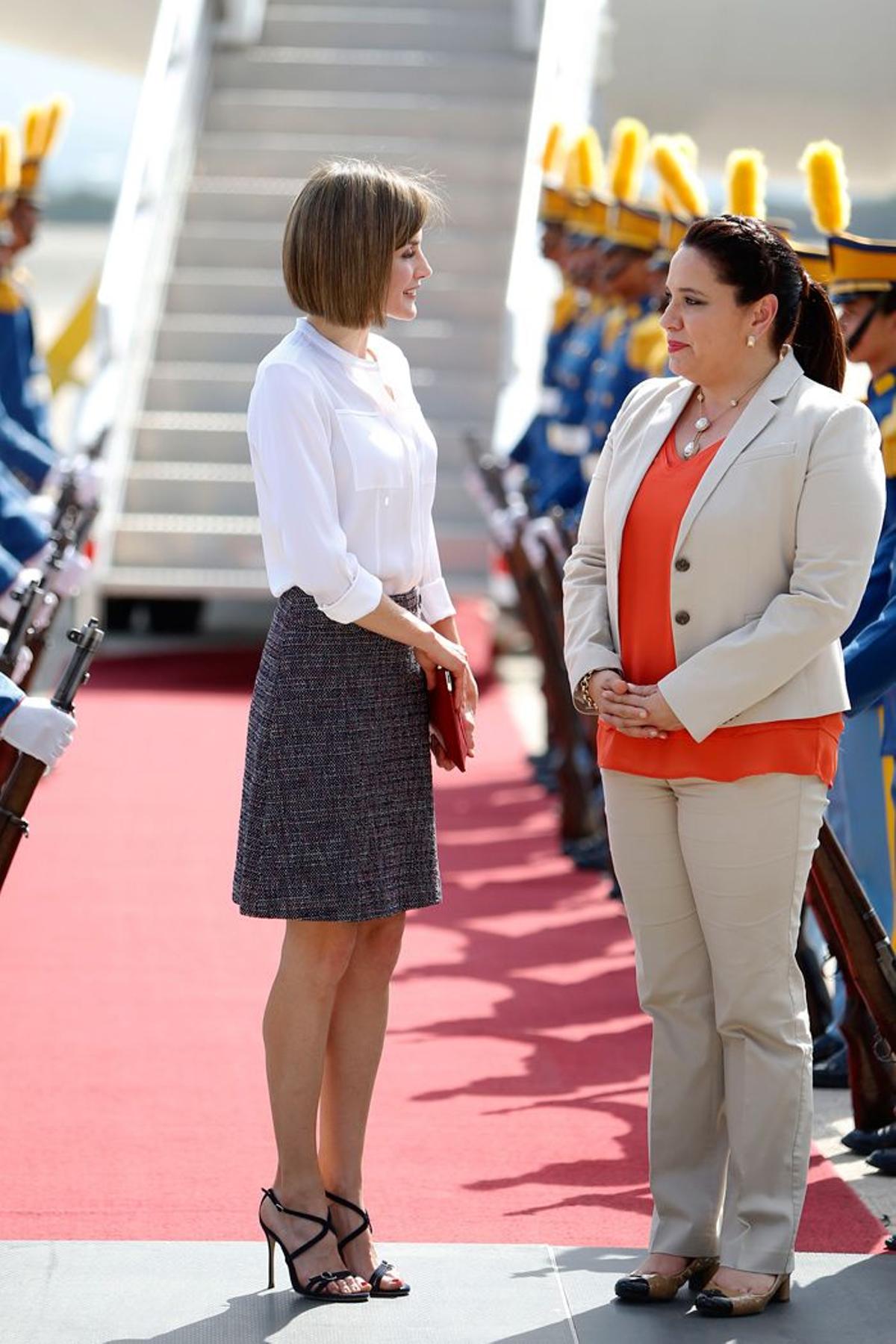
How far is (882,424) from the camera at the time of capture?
4.63 meters

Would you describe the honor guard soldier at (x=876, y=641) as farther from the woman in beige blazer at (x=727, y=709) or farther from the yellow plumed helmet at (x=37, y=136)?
the yellow plumed helmet at (x=37, y=136)

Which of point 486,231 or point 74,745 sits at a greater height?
point 486,231

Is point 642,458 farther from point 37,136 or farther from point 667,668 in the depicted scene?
point 37,136

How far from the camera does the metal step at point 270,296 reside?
13438 millimetres


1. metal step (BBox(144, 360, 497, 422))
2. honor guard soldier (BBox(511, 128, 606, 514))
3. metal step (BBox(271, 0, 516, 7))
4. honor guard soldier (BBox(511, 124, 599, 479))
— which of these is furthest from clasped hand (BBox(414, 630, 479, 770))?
metal step (BBox(271, 0, 516, 7))

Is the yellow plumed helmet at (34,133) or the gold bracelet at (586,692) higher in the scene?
the yellow plumed helmet at (34,133)

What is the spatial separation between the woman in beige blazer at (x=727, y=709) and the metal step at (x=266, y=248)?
10.2 m

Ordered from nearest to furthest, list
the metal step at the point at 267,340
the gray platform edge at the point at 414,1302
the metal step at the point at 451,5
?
the gray platform edge at the point at 414,1302 < the metal step at the point at 267,340 < the metal step at the point at 451,5

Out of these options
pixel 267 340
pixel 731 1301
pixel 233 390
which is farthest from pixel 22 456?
pixel 731 1301

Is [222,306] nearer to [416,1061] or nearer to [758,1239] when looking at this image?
[416,1061]

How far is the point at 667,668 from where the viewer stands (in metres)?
3.46

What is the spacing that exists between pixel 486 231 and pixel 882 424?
31.4 ft

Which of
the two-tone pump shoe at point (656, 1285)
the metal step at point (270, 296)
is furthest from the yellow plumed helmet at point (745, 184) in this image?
the metal step at point (270, 296)

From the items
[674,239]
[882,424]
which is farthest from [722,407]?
[674,239]
